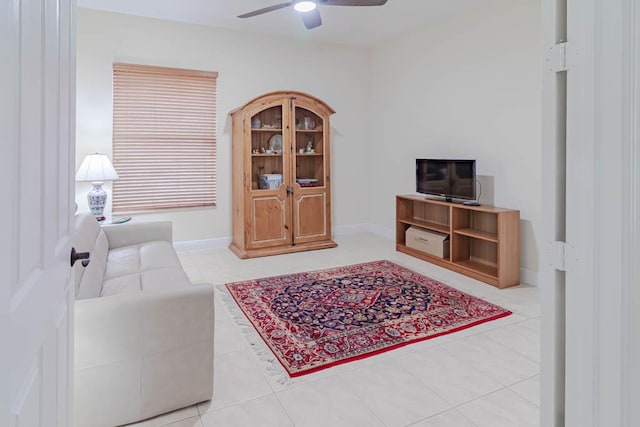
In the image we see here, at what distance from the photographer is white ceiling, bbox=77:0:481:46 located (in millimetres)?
4297

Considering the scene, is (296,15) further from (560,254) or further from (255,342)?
(560,254)

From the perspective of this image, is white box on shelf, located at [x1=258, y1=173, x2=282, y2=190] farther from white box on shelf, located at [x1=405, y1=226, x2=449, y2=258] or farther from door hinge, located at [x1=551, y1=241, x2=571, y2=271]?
door hinge, located at [x1=551, y1=241, x2=571, y2=271]

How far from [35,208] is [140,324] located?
1.05 m

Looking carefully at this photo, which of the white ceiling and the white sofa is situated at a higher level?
the white ceiling

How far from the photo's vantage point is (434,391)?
6.93 feet

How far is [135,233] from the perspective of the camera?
365 centimetres

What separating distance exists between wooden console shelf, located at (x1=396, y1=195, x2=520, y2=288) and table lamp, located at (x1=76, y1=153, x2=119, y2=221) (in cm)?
344

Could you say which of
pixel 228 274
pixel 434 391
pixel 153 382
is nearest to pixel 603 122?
pixel 434 391

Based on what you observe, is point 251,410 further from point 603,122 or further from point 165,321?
point 603,122

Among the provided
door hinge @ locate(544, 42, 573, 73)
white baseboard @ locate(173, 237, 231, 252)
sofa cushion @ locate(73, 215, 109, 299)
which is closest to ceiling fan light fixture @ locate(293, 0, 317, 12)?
sofa cushion @ locate(73, 215, 109, 299)

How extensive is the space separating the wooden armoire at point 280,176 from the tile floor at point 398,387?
6.73ft

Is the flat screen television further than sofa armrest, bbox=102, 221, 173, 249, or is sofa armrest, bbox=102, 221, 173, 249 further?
the flat screen television

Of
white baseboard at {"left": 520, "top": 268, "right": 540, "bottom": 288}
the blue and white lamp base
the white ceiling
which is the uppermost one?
the white ceiling

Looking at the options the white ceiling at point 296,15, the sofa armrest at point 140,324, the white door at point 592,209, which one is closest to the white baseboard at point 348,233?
the white ceiling at point 296,15
